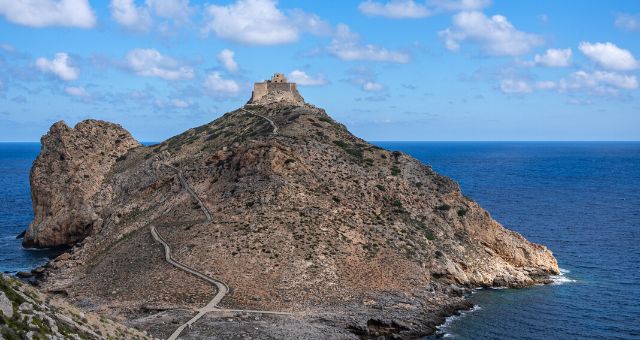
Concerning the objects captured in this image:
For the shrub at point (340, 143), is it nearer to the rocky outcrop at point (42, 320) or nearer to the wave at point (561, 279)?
the wave at point (561, 279)

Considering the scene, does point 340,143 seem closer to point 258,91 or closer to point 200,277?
point 258,91

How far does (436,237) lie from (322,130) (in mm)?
25359

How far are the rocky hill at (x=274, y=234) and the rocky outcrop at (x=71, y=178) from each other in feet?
0.73

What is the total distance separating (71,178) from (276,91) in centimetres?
3879

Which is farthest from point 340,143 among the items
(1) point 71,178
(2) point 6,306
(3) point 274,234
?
(2) point 6,306

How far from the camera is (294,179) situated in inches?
3110

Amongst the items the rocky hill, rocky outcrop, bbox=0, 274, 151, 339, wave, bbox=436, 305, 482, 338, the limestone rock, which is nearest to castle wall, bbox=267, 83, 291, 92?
the rocky hill

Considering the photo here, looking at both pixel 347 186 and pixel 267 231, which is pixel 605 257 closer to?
pixel 347 186

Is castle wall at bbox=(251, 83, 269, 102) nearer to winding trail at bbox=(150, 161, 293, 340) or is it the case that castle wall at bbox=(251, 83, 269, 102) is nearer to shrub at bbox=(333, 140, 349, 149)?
shrub at bbox=(333, 140, 349, 149)

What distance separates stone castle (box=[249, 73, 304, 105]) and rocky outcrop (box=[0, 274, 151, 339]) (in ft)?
262

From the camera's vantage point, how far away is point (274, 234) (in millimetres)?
69750

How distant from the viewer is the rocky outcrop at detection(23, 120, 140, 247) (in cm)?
9262

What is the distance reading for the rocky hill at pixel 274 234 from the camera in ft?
194

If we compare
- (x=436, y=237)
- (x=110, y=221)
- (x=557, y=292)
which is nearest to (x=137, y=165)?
(x=110, y=221)
